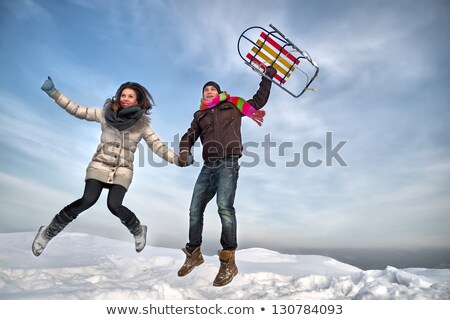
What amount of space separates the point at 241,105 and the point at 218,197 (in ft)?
3.96

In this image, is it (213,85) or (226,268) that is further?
(213,85)

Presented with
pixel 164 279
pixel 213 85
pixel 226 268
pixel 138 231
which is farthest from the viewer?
pixel 213 85

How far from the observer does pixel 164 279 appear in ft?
11.8

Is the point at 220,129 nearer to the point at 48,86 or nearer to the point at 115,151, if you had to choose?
the point at 115,151

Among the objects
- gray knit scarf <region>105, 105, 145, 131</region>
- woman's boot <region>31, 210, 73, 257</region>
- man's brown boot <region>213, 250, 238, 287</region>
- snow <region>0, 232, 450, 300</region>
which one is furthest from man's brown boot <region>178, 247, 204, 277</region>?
gray knit scarf <region>105, 105, 145, 131</region>

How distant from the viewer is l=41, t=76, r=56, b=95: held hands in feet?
12.4

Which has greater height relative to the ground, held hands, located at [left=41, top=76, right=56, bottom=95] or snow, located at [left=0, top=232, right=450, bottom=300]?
held hands, located at [left=41, top=76, right=56, bottom=95]

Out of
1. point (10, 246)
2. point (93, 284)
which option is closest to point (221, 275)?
point (93, 284)

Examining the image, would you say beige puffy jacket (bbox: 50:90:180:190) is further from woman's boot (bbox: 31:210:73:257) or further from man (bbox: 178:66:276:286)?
woman's boot (bbox: 31:210:73:257)

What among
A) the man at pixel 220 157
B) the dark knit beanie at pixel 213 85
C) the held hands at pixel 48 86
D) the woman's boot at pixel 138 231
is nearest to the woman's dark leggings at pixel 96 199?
the woman's boot at pixel 138 231

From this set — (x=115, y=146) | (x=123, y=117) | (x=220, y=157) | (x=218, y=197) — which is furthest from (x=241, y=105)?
(x=115, y=146)
